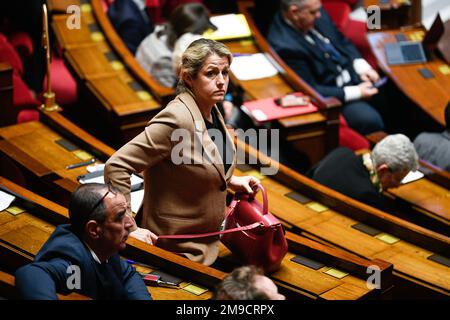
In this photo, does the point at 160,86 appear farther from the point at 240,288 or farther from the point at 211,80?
the point at 240,288

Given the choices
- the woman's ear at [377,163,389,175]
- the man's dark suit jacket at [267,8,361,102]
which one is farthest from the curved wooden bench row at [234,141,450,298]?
the man's dark suit jacket at [267,8,361,102]

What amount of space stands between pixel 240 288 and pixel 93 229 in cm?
61

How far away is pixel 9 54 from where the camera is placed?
5480 millimetres

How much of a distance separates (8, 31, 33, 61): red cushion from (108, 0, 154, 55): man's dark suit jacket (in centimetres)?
57

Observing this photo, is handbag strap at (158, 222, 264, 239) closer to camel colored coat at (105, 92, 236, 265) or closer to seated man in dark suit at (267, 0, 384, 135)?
camel colored coat at (105, 92, 236, 265)

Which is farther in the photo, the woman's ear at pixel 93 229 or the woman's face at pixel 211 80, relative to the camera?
the woman's face at pixel 211 80

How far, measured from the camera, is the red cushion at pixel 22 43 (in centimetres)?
589

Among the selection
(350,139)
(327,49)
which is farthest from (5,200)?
(327,49)

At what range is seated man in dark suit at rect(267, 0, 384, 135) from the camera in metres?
Result: 5.98

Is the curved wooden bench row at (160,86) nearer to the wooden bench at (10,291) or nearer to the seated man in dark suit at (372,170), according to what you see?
the seated man in dark suit at (372,170)

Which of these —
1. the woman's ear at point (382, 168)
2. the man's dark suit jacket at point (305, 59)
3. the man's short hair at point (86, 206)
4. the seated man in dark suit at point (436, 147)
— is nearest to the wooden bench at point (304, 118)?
the man's dark suit jacket at point (305, 59)

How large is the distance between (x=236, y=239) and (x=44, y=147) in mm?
1447
